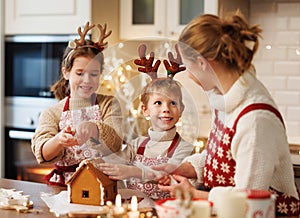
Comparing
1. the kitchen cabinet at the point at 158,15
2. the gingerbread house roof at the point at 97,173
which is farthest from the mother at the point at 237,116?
the kitchen cabinet at the point at 158,15

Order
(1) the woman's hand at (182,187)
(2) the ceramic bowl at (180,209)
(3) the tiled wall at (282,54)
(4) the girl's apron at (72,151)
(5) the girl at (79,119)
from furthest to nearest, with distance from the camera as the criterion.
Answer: (3) the tiled wall at (282,54)
(4) the girl's apron at (72,151)
(5) the girl at (79,119)
(1) the woman's hand at (182,187)
(2) the ceramic bowl at (180,209)

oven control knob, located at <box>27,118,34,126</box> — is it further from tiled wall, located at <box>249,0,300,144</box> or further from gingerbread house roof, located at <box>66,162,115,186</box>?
gingerbread house roof, located at <box>66,162,115,186</box>

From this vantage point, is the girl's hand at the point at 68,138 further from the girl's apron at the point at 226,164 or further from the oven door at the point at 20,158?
the oven door at the point at 20,158

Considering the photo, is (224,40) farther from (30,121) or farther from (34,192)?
(30,121)

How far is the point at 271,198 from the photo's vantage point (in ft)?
4.85

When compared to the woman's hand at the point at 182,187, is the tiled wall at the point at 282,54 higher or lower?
higher

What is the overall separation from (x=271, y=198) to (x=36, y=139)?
3.21ft

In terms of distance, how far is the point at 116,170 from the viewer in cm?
186

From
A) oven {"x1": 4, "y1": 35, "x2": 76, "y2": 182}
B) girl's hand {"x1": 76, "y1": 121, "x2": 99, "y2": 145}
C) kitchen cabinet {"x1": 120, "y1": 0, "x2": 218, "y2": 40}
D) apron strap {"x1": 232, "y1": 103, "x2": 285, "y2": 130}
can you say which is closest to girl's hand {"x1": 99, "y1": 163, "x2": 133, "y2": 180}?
girl's hand {"x1": 76, "y1": 121, "x2": 99, "y2": 145}

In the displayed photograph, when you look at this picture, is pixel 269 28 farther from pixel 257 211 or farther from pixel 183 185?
pixel 257 211

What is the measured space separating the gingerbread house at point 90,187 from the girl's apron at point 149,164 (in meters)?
0.06

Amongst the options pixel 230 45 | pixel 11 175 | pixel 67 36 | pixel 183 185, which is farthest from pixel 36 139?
pixel 11 175

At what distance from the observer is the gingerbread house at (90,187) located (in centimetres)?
188

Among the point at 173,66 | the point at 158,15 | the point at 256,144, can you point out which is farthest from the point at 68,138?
the point at 158,15
